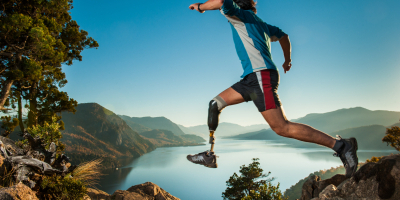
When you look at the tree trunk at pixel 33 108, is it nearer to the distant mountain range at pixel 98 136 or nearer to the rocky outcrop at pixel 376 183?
the rocky outcrop at pixel 376 183

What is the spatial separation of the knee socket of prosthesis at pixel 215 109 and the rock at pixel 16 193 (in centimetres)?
210

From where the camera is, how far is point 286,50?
1.98 metres

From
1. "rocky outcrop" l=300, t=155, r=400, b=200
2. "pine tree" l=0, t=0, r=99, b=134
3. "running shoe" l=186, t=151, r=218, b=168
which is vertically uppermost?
"pine tree" l=0, t=0, r=99, b=134

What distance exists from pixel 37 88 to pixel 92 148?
3803 inches

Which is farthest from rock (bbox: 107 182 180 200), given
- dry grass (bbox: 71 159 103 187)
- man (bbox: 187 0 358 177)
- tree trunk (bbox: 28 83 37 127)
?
tree trunk (bbox: 28 83 37 127)

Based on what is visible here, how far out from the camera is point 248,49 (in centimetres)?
153

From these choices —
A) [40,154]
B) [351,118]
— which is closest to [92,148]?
[40,154]

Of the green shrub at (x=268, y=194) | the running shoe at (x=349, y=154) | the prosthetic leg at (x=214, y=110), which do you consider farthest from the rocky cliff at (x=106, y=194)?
the green shrub at (x=268, y=194)

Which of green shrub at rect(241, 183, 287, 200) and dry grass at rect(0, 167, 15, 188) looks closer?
dry grass at rect(0, 167, 15, 188)

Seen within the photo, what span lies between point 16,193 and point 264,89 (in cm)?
268

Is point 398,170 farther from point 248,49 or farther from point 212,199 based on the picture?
point 212,199

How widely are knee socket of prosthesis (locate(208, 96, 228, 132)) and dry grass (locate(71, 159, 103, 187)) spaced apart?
3418mm

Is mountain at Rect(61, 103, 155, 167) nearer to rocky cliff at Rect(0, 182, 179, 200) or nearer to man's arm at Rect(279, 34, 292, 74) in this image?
rocky cliff at Rect(0, 182, 179, 200)

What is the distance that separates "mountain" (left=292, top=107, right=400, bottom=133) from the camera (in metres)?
118
